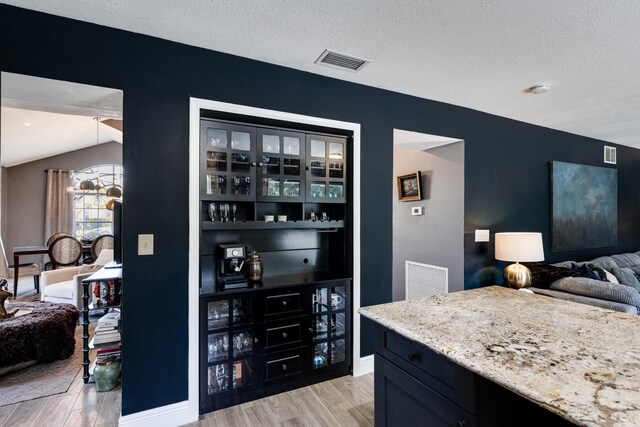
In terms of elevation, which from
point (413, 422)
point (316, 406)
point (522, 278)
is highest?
point (522, 278)

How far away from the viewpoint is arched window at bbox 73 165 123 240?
8141 mm

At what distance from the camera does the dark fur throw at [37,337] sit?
2.71 m

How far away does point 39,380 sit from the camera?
8.64 ft

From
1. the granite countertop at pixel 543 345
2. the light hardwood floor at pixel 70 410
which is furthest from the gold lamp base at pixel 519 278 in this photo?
the light hardwood floor at pixel 70 410

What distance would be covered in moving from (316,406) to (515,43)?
290 centimetres

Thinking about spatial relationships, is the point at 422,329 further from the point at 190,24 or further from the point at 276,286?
the point at 190,24

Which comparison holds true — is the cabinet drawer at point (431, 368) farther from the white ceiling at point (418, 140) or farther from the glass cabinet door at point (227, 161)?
the white ceiling at point (418, 140)

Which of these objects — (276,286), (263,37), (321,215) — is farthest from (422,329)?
(263,37)

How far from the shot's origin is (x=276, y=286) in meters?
2.40

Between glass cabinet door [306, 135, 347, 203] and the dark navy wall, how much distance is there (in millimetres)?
194

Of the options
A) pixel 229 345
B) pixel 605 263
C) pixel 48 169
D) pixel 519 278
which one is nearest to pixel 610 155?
pixel 605 263

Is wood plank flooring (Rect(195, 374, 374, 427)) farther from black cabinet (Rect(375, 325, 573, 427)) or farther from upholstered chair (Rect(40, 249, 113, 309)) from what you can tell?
upholstered chair (Rect(40, 249, 113, 309))

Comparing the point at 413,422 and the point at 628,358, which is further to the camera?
the point at 413,422

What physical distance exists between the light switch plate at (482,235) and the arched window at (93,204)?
27.8 ft
